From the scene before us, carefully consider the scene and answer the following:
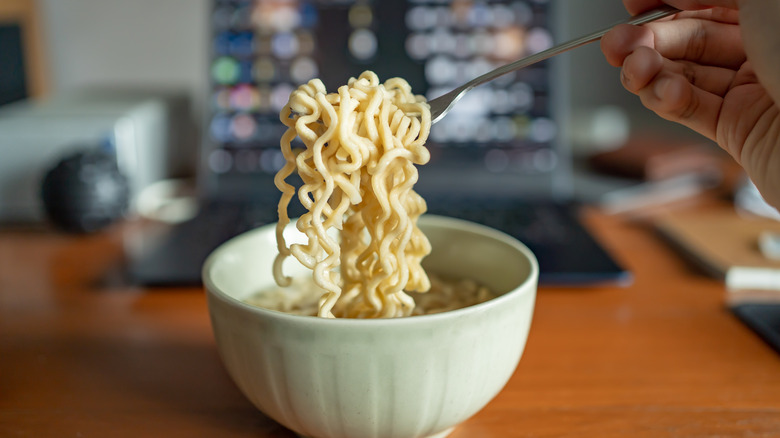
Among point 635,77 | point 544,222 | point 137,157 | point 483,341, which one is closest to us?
point 483,341

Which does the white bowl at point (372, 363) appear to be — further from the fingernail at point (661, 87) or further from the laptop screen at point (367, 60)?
the laptop screen at point (367, 60)

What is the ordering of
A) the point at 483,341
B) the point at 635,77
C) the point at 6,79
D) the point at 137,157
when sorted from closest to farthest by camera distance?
the point at 483,341 → the point at 635,77 → the point at 137,157 → the point at 6,79

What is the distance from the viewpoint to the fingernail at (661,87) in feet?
1.56

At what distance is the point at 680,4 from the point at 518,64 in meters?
0.14

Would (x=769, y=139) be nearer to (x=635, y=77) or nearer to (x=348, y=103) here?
(x=635, y=77)

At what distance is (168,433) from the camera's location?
453mm

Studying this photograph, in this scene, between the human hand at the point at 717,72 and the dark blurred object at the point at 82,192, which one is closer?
the human hand at the point at 717,72

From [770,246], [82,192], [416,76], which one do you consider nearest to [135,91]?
[82,192]

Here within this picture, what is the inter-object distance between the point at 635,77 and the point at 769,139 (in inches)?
4.1

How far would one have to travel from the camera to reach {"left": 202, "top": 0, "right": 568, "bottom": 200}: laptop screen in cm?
98

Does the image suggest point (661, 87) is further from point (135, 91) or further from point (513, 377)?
point (135, 91)

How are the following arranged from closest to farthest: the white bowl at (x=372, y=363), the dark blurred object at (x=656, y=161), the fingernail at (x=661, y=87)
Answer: the white bowl at (x=372, y=363)
the fingernail at (x=661, y=87)
the dark blurred object at (x=656, y=161)

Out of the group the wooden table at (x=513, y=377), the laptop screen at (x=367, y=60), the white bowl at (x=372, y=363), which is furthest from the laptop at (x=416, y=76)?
the white bowl at (x=372, y=363)

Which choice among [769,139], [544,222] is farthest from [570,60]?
[769,139]
